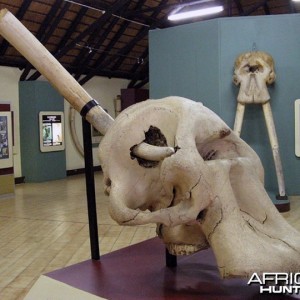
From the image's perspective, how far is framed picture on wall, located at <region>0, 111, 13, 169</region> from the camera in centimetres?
865

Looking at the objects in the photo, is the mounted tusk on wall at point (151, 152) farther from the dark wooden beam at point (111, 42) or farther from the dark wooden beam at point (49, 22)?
the dark wooden beam at point (111, 42)

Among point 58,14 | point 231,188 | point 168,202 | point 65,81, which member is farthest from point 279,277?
point 58,14

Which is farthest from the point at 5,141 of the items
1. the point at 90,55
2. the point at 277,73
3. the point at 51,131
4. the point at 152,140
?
the point at 152,140

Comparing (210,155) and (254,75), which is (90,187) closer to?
(210,155)

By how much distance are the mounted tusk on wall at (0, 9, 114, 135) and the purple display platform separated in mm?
569

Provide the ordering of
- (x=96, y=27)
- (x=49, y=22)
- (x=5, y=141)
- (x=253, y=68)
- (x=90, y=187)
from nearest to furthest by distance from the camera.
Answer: (x=90, y=187) < (x=253, y=68) < (x=5, y=141) < (x=49, y=22) < (x=96, y=27)

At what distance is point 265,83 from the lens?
6621mm

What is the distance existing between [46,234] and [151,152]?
4.54m

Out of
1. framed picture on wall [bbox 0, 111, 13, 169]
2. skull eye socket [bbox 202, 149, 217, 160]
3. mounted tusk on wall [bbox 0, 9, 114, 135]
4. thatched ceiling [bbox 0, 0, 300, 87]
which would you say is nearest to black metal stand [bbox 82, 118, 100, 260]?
mounted tusk on wall [bbox 0, 9, 114, 135]

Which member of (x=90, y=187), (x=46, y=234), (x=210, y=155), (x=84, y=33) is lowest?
(x=46, y=234)

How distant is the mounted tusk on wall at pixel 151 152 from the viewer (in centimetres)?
148

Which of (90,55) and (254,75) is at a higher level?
(90,55)

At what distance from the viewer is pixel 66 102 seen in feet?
40.2

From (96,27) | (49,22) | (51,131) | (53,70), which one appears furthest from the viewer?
(51,131)
